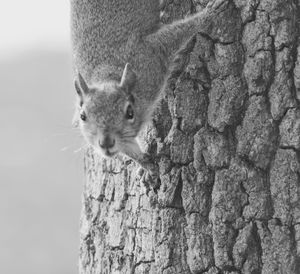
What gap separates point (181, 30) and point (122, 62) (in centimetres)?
27

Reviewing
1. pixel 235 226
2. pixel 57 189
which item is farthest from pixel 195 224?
pixel 57 189

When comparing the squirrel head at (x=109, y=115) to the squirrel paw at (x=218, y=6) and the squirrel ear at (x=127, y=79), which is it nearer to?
the squirrel ear at (x=127, y=79)

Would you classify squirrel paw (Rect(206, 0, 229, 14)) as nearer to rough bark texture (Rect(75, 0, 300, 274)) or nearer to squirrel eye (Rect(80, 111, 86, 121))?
rough bark texture (Rect(75, 0, 300, 274))

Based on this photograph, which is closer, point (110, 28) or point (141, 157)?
point (141, 157)

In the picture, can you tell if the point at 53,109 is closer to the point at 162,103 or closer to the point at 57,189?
the point at 57,189

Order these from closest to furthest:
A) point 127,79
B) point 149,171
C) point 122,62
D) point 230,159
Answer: point 230,159 < point 149,171 < point 127,79 < point 122,62

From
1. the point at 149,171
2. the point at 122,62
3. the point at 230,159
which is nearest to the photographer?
the point at 230,159

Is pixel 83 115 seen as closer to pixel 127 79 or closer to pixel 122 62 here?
pixel 127 79

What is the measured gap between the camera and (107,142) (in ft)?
9.11

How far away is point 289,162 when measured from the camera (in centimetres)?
263

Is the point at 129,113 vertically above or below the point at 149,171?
above

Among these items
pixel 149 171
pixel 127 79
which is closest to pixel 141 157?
pixel 149 171

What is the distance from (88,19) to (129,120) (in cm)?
54

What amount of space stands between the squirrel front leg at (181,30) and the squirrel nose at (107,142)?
49cm
